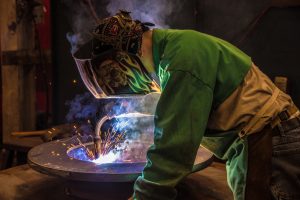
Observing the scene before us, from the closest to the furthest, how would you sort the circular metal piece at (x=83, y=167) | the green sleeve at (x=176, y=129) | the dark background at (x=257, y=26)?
the green sleeve at (x=176, y=129) < the circular metal piece at (x=83, y=167) < the dark background at (x=257, y=26)

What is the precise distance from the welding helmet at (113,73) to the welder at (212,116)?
4 cm

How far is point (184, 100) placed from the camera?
1.54 m

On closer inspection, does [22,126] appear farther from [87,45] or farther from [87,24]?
[87,45]

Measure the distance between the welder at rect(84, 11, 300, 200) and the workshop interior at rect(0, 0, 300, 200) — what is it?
17.2 inches

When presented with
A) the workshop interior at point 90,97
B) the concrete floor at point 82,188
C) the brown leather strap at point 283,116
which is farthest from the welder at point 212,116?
the concrete floor at point 82,188

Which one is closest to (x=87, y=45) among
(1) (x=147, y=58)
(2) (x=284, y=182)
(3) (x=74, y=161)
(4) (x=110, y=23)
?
(4) (x=110, y=23)

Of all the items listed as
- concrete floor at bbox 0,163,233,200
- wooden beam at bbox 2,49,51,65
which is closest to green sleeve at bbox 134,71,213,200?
concrete floor at bbox 0,163,233,200

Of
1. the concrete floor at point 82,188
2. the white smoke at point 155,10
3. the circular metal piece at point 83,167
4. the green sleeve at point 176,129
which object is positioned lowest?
→ the concrete floor at point 82,188

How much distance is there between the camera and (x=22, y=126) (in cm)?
484

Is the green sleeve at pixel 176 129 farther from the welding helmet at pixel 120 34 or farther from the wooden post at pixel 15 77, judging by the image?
the wooden post at pixel 15 77

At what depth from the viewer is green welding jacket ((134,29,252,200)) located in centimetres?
155

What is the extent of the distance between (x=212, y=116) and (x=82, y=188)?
1.14 m

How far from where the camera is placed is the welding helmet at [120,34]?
6.22 feet

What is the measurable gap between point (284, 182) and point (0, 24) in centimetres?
403
